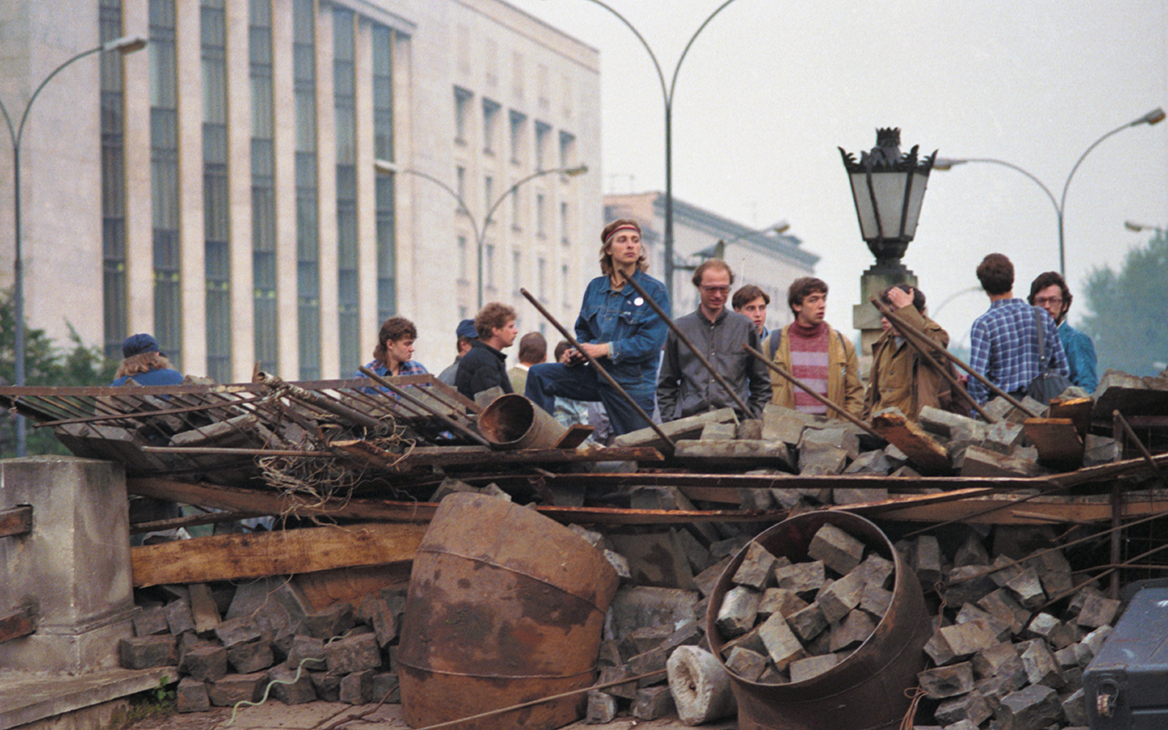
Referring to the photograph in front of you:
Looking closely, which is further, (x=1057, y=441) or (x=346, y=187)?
(x=346, y=187)

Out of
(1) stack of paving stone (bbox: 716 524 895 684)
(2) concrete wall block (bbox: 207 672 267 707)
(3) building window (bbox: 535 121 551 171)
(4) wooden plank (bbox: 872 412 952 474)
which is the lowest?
(2) concrete wall block (bbox: 207 672 267 707)

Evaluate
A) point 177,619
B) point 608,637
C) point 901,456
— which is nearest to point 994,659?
point 901,456

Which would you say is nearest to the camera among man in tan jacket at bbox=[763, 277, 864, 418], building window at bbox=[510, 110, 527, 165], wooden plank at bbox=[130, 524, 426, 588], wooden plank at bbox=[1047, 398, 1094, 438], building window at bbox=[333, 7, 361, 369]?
wooden plank at bbox=[1047, 398, 1094, 438]

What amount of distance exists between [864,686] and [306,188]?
1977 inches

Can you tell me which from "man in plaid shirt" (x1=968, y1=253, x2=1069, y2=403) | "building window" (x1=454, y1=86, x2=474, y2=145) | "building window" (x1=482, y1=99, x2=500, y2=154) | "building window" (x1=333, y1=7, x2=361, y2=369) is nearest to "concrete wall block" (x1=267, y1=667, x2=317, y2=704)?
"man in plaid shirt" (x1=968, y1=253, x2=1069, y2=403)

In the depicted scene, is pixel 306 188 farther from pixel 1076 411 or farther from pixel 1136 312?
pixel 1136 312

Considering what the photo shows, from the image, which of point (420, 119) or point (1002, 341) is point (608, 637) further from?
point (420, 119)

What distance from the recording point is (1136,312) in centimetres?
9925

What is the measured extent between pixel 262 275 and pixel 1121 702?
49.4 m

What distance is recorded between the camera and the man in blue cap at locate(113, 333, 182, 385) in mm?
8492

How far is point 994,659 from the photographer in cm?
544

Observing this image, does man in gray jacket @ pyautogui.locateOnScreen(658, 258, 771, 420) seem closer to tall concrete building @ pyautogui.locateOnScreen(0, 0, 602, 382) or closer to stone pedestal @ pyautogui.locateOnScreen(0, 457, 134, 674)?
stone pedestal @ pyautogui.locateOnScreen(0, 457, 134, 674)

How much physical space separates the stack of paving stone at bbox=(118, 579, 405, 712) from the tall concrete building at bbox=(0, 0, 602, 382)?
104ft

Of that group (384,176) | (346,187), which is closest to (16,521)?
(346,187)
